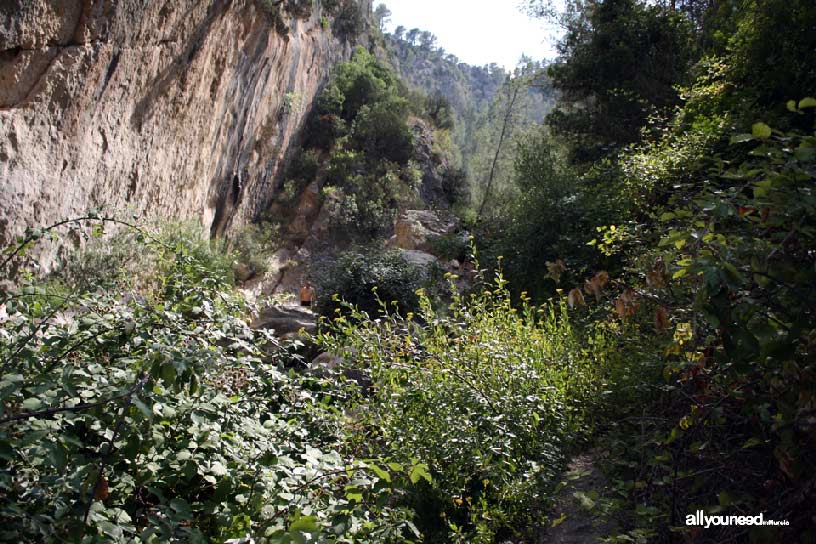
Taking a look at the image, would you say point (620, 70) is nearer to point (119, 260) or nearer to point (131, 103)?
point (131, 103)

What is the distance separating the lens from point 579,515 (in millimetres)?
2705

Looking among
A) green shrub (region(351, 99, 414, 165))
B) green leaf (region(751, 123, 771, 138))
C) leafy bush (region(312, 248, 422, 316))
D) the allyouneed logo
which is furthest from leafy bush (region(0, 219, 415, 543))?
green shrub (region(351, 99, 414, 165))

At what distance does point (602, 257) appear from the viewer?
6.67 metres

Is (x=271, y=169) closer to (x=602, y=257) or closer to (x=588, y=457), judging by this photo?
(x=602, y=257)

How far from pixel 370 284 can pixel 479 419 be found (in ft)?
17.5

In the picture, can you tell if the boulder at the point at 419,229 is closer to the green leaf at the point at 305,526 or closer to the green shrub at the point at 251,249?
the green shrub at the point at 251,249

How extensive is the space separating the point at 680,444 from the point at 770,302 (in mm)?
709

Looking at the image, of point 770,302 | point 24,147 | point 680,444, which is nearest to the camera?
point 770,302

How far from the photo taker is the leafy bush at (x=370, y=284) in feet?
26.2

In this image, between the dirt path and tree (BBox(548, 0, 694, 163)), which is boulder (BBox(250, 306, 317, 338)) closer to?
the dirt path

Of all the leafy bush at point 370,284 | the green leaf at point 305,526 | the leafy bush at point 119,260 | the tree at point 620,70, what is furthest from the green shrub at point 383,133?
the green leaf at point 305,526

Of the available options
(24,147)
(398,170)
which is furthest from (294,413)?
(398,170)

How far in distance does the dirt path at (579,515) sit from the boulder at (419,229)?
8.78 meters

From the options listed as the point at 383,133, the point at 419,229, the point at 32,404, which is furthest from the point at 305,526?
the point at 383,133
